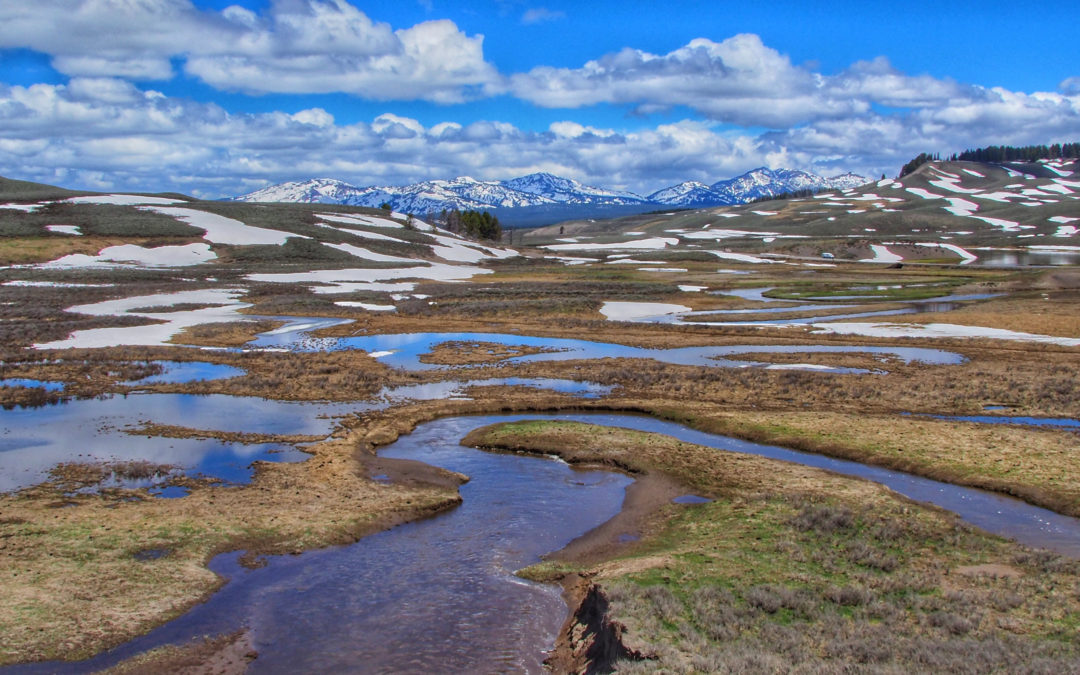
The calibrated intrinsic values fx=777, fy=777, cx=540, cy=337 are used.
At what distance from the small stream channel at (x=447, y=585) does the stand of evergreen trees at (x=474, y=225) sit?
15740cm

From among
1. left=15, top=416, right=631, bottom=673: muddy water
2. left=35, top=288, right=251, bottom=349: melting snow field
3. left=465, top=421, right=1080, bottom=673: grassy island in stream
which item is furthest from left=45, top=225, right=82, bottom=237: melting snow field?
left=465, top=421, right=1080, bottom=673: grassy island in stream

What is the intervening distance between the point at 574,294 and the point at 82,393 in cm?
4971

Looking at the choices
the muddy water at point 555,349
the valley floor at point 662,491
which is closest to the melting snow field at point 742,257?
the valley floor at point 662,491

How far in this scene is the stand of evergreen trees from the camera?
587 feet

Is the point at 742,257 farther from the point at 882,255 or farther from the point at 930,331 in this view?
the point at 930,331

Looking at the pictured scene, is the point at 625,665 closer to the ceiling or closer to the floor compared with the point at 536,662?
closer to the ceiling

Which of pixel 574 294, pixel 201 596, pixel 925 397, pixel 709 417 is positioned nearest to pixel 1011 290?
pixel 574 294

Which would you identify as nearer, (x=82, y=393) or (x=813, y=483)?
(x=813, y=483)

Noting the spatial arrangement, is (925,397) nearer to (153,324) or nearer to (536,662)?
(536,662)

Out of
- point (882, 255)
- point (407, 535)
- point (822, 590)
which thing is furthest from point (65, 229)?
point (882, 255)

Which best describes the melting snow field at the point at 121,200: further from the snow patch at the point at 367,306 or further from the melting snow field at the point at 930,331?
the melting snow field at the point at 930,331

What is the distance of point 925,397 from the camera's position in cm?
3322

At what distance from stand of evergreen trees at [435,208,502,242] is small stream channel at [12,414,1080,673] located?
516ft

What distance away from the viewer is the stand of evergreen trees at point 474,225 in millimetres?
179000
